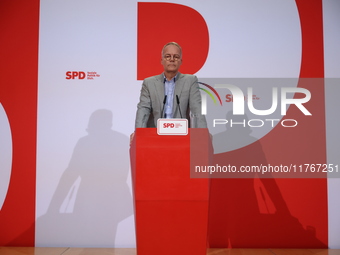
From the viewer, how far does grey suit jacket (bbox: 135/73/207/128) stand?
309 centimetres

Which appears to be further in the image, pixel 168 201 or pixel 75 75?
pixel 75 75

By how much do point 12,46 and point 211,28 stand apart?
2.25 m

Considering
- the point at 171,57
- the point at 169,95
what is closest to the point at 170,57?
the point at 171,57

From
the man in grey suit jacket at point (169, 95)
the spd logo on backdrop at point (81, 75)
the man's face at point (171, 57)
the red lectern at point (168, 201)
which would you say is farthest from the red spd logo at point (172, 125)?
the spd logo on backdrop at point (81, 75)

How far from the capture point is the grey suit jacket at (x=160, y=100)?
10.1ft

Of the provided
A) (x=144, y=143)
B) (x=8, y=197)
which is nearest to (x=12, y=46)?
(x=8, y=197)

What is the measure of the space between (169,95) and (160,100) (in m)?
0.10

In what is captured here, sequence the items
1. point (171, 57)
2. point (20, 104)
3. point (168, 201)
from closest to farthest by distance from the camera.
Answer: point (168, 201) → point (171, 57) → point (20, 104)

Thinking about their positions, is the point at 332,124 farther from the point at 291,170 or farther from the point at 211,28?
the point at 211,28

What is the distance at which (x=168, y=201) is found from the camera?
233cm

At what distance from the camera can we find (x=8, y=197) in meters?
4.27

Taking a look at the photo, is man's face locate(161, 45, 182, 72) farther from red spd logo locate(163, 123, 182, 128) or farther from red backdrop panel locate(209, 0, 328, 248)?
red backdrop panel locate(209, 0, 328, 248)

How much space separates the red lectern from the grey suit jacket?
2.52ft

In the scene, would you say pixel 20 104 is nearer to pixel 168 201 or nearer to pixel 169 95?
pixel 169 95
